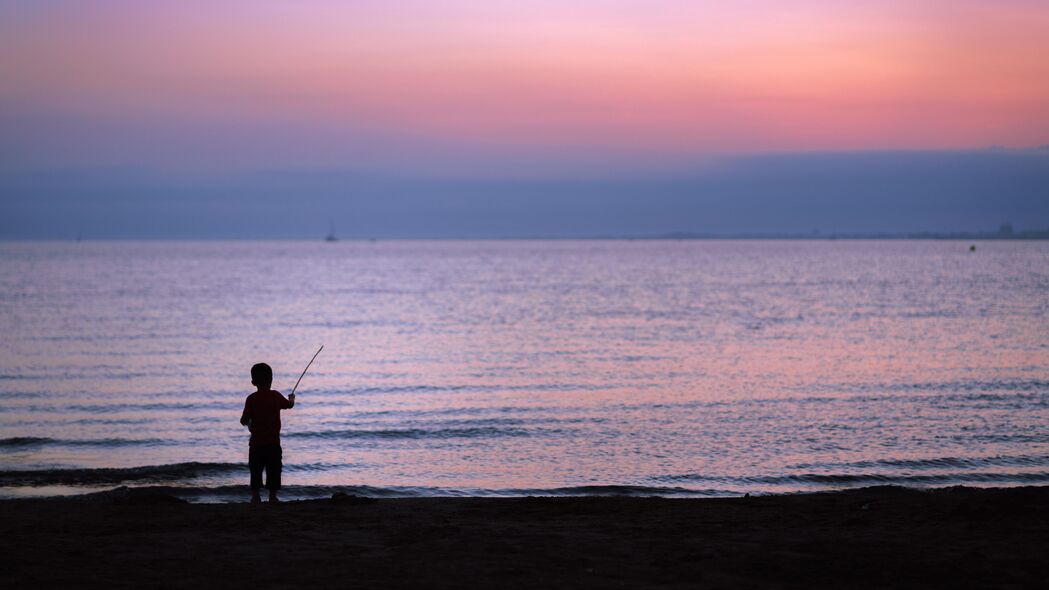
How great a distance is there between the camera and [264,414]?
33.8ft

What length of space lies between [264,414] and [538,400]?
39.3 feet

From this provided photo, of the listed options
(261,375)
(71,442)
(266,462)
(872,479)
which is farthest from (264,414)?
(71,442)

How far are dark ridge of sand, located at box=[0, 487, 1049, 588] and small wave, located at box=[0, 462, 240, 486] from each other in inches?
134

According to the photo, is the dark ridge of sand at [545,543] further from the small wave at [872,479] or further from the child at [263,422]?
the small wave at [872,479]

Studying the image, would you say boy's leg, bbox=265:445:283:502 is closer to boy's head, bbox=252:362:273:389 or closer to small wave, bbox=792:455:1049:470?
boy's head, bbox=252:362:273:389

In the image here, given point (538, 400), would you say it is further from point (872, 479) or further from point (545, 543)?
point (545, 543)

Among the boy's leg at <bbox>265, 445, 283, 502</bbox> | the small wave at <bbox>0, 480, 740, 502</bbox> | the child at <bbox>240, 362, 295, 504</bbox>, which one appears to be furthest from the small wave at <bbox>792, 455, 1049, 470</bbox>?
the child at <bbox>240, 362, 295, 504</bbox>

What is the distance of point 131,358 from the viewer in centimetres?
2941

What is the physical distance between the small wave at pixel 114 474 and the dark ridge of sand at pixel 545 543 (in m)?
3.41

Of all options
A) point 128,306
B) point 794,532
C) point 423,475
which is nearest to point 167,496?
point 423,475

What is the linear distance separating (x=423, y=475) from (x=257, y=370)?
5.04 meters

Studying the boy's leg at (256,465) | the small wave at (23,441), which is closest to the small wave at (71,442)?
the small wave at (23,441)

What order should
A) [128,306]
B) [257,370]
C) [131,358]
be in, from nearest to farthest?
[257,370] < [131,358] < [128,306]

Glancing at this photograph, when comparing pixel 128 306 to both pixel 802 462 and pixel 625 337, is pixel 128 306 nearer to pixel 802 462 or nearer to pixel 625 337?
pixel 625 337
